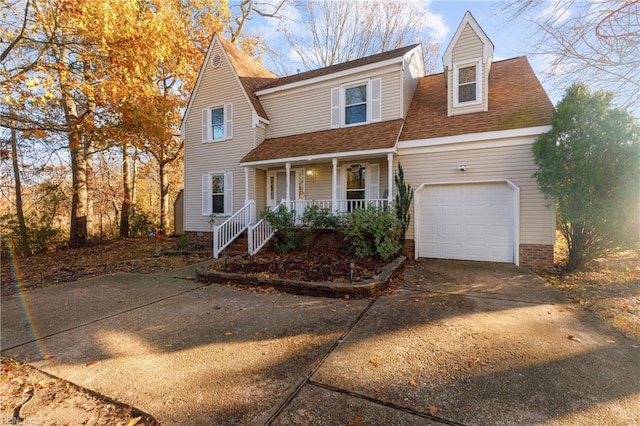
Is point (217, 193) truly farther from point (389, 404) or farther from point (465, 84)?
point (389, 404)

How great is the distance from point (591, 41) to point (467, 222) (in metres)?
4.97

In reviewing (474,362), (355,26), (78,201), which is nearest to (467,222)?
(474,362)

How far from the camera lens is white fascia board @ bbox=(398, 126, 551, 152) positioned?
7.48 metres

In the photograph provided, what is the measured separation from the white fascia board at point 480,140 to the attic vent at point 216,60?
27.8 feet

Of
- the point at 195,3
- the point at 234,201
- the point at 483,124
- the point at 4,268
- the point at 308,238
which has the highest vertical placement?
the point at 195,3

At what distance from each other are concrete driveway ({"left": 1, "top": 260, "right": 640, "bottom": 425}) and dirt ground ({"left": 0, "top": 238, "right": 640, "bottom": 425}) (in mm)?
130

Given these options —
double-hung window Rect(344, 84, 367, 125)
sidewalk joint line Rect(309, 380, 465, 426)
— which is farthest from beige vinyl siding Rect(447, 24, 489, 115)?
sidewalk joint line Rect(309, 380, 465, 426)

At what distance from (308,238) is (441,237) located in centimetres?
395

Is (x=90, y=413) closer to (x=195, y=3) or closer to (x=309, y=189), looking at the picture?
(x=309, y=189)

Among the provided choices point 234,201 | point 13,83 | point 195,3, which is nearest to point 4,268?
point 13,83

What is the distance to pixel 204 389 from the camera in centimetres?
258

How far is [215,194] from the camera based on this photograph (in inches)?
488

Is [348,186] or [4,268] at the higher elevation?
[348,186]

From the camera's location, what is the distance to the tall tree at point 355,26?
59.5 feet
